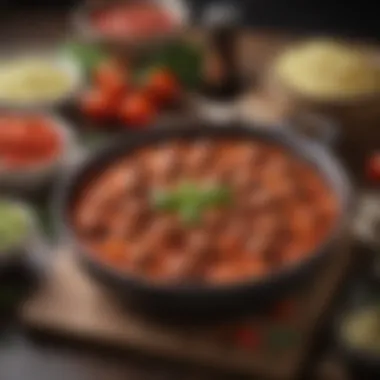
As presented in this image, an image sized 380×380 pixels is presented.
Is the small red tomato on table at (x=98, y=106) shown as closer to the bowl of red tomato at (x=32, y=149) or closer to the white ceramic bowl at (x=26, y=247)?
the bowl of red tomato at (x=32, y=149)

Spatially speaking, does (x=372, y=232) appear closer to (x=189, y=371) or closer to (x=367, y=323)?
(x=367, y=323)

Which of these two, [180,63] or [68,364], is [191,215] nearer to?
[68,364]

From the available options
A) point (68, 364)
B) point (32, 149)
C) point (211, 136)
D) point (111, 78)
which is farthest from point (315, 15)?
point (68, 364)

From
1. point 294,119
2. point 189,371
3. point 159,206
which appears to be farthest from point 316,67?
point 189,371

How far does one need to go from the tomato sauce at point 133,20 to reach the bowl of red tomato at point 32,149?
1.04ft

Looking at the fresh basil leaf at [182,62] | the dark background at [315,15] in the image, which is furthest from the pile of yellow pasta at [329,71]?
the dark background at [315,15]

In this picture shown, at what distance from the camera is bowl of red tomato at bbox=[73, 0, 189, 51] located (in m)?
1.97

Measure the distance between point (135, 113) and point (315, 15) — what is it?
97cm

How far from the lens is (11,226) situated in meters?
1.47

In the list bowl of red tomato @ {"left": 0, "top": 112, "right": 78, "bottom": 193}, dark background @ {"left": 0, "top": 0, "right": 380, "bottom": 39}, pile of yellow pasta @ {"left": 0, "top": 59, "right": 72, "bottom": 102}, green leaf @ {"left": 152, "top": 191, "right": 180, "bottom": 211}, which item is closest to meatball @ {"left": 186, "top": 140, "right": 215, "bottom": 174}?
green leaf @ {"left": 152, "top": 191, "right": 180, "bottom": 211}

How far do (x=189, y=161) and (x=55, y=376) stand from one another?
46 centimetres

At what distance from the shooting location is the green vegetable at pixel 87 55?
1971 mm

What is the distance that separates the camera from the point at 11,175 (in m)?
1.61

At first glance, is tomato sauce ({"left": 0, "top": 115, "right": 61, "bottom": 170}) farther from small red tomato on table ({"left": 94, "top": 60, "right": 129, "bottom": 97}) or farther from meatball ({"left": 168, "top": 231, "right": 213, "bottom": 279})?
meatball ({"left": 168, "top": 231, "right": 213, "bottom": 279})
